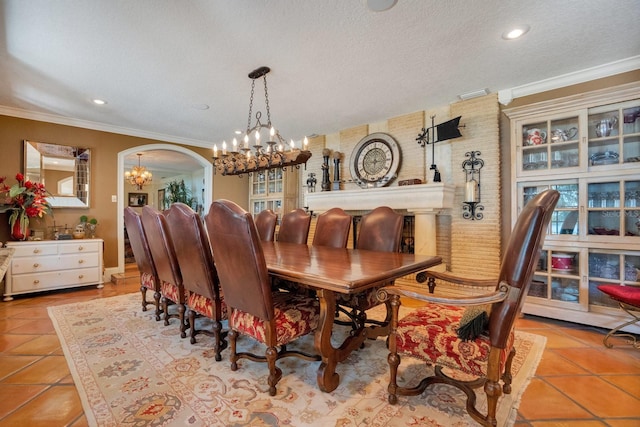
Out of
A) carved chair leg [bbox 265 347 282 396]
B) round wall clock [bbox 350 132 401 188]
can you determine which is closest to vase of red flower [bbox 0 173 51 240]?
carved chair leg [bbox 265 347 282 396]

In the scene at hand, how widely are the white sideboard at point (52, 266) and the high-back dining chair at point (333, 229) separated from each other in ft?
10.7

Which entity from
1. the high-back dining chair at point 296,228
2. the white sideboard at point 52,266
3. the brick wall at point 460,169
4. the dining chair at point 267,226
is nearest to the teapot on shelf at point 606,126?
the brick wall at point 460,169

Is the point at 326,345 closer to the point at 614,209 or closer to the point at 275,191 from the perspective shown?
the point at 614,209

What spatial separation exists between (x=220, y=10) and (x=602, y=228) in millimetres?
3812

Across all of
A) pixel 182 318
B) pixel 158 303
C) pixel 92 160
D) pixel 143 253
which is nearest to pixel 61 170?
pixel 92 160

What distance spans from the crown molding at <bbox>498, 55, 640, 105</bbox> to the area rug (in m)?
2.56

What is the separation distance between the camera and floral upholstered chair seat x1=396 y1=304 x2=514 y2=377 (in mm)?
1281

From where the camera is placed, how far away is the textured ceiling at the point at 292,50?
1967mm

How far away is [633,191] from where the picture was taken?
2.58 meters

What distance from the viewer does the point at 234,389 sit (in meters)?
1.65

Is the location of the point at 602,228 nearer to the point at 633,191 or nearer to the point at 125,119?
the point at 633,191

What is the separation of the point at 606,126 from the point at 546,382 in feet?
8.20

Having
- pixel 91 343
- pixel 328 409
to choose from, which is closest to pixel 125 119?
pixel 91 343

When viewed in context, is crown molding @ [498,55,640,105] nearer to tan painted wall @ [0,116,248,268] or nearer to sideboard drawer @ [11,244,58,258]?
tan painted wall @ [0,116,248,268]
